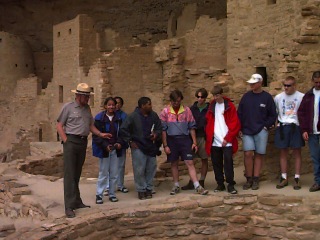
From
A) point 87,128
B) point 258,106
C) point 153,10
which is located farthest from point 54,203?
point 153,10

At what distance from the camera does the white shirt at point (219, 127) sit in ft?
26.1

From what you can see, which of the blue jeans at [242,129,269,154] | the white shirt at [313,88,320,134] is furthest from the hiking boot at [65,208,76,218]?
the white shirt at [313,88,320,134]

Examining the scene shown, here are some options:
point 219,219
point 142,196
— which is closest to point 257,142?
point 219,219

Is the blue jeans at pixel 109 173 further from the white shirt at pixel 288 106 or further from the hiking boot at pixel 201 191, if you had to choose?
the white shirt at pixel 288 106

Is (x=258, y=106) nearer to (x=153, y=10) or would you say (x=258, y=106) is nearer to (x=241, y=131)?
(x=241, y=131)

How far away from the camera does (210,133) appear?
8047 millimetres

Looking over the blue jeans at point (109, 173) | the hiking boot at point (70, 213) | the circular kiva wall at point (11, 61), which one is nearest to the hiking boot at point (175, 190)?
the blue jeans at point (109, 173)

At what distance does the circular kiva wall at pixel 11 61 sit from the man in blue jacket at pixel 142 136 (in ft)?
Answer: 55.7

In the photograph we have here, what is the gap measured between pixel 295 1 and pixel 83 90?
5.91 metres

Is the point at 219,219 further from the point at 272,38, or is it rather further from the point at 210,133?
the point at 272,38

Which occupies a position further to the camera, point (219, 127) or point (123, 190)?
point (123, 190)

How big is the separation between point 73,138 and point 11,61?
58.2 feet

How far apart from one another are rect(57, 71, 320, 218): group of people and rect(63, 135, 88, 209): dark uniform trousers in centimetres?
49

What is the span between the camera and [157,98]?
15883 mm
